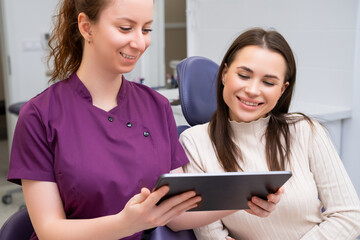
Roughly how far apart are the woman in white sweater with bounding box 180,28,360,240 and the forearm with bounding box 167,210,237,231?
8 cm

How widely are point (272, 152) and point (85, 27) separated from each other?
72 cm

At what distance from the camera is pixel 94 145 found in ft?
3.90

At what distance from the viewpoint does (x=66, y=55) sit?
1.31 meters

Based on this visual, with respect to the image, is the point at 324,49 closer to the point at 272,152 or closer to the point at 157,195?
the point at 272,152

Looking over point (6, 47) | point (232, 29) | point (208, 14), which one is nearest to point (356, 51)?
point (232, 29)

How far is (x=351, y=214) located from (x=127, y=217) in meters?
0.78

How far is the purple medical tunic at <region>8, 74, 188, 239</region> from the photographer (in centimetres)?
115

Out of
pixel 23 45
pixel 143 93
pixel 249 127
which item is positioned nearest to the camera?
pixel 143 93

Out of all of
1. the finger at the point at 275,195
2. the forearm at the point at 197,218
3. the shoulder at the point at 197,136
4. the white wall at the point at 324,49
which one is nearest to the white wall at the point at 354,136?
the white wall at the point at 324,49

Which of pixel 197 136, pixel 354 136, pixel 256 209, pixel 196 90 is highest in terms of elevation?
pixel 196 90

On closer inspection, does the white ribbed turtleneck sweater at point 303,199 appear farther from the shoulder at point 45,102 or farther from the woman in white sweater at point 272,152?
the shoulder at point 45,102

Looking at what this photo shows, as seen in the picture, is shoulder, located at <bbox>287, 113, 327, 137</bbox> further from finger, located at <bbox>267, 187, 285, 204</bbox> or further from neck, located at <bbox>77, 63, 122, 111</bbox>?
neck, located at <bbox>77, 63, 122, 111</bbox>

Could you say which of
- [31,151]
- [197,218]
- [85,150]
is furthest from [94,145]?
[197,218]

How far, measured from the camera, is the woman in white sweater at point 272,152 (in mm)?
1470
